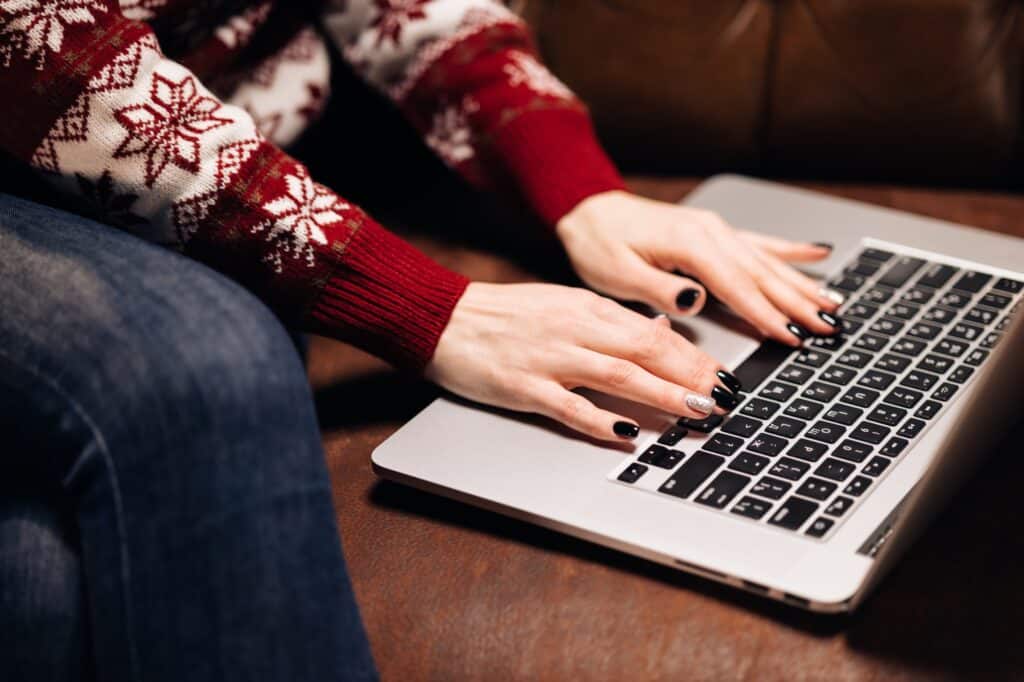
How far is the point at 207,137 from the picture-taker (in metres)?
0.67

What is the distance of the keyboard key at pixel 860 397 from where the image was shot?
664mm

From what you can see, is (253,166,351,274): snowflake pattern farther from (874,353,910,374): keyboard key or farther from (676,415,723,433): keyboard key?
(874,353,910,374): keyboard key

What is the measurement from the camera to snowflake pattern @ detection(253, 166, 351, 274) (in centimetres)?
67

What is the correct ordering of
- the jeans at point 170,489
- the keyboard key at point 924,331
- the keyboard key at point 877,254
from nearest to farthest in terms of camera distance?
the jeans at point 170,489
the keyboard key at point 924,331
the keyboard key at point 877,254

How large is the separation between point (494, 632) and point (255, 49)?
56 centimetres

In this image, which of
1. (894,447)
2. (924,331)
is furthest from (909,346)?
(894,447)

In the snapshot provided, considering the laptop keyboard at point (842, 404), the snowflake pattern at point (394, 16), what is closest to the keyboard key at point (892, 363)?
the laptop keyboard at point (842, 404)

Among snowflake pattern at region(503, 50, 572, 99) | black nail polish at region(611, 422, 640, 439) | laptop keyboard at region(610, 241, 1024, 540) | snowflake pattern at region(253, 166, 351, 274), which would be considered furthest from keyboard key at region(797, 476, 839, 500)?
snowflake pattern at region(503, 50, 572, 99)

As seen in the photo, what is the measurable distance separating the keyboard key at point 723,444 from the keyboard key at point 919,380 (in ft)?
0.42

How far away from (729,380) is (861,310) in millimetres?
160

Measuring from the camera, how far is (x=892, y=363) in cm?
70

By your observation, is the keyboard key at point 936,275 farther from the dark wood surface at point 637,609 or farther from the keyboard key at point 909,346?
the dark wood surface at point 637,609

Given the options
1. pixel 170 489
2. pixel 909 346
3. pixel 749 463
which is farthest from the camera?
pixel 909 346

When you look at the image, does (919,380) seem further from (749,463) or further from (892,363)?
(749,463)
